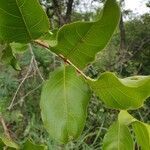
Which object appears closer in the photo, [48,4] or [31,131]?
[31,131]

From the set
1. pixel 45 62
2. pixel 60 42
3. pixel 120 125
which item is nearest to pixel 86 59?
pixel 60 42

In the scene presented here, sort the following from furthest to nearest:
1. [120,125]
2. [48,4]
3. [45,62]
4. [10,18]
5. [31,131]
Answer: [48,4] < [45,62] < [31,131] < [120,125] < [10,18]

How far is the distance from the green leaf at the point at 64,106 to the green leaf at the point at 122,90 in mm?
21

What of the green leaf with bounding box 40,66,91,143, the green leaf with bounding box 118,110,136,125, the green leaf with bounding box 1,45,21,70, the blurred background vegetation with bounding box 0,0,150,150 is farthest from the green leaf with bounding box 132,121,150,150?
the blurred background vegetation with bounding box 0,0,150,150

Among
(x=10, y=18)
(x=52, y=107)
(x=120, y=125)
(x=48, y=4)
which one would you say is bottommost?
(x=48, y=4)

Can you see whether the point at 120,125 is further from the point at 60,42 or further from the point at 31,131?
the point at 31,131

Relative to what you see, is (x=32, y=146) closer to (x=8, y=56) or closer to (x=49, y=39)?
(x=49, y=39)

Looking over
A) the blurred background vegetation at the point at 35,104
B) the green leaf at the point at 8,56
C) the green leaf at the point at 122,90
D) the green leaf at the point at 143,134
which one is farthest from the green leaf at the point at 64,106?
the blurred background vegetation at the point at 35,104

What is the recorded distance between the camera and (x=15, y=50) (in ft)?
2.83

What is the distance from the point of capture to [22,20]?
541 mm

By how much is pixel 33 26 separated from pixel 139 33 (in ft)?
28.6

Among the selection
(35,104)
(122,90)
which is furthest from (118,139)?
(35,104)

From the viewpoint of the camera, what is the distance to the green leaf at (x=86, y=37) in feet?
1.69

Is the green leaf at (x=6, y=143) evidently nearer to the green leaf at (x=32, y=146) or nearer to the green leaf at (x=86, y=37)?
the green leaf at (x=32, y=146)
